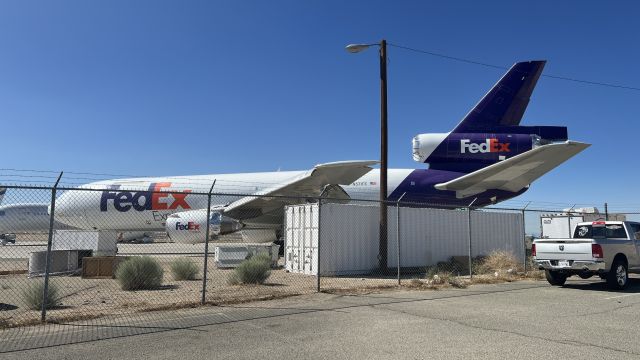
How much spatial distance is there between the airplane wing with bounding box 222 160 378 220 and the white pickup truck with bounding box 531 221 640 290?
7.15 metres

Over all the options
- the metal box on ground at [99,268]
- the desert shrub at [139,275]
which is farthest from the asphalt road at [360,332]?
the metal box on ground at [99,268]

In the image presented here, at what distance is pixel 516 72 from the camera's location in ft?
78.0

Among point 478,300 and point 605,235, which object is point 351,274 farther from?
point 605,235

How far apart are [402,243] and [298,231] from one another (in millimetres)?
3914

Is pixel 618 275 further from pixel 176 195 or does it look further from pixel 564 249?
pixel 176 195

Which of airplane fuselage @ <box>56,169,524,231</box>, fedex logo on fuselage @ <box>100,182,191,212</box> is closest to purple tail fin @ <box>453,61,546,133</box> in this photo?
airplane fuselage @ <box>56,169,524,231</box>

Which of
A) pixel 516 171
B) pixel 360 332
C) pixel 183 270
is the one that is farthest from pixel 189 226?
pixel 360 332

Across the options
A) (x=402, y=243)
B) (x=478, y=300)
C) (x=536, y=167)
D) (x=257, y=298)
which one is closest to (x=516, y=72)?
(x=536, y=167)

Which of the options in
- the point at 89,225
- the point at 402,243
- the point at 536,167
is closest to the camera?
the point at 402,243

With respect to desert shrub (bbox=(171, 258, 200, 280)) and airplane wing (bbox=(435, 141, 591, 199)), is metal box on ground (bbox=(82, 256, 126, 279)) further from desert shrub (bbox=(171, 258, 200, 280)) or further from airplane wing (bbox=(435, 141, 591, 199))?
airplane wing (bbox=(435, 141, 591, 199))

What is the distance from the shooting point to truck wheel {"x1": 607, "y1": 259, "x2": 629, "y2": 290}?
39.7 ft

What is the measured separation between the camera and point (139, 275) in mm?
11969

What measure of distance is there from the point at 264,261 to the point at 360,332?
7.02 metres

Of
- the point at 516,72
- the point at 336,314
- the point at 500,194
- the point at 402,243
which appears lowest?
the point at 336,314
